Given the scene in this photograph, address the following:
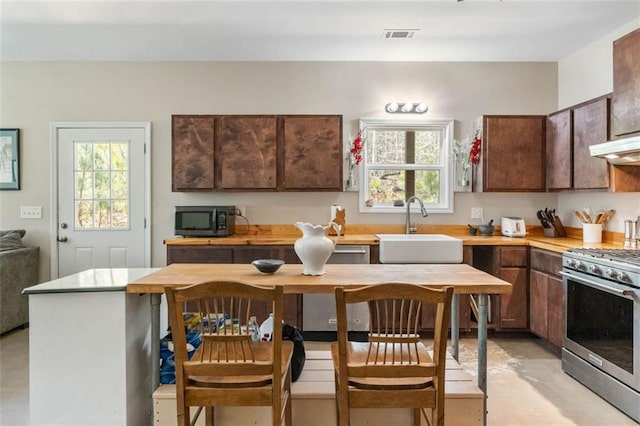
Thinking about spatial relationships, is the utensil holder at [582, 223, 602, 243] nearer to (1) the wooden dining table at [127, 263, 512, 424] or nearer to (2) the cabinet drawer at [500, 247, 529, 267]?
(2) the cabinet drawer at [500, 247, 529, 267]

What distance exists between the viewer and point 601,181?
10.2 ft

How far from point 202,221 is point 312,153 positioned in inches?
49.8

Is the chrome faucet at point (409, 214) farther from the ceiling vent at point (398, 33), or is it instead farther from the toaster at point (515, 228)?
the ceiling vent at point (398, 33)

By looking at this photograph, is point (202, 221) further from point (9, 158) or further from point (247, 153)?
point (9, 158)

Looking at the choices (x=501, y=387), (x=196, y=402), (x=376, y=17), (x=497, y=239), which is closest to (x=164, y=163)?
(x=376, y=17)

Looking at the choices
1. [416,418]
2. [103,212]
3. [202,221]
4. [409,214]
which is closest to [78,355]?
[416,418]

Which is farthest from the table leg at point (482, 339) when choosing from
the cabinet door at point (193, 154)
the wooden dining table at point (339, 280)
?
the cabinet door at point (193, 154)

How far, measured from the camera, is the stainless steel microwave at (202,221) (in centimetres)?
372

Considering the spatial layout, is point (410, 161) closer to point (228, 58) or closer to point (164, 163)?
point (228, 58)

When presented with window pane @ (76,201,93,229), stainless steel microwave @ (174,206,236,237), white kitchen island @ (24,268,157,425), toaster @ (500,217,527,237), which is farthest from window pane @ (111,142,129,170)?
toaster @ (500,217,527,237)

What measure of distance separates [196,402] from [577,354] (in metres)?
2.60

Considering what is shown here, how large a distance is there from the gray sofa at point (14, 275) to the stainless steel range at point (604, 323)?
14.6ft

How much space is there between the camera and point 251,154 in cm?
389

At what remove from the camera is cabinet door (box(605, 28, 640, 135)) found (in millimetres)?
2639
